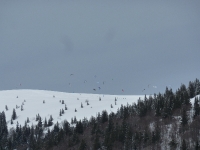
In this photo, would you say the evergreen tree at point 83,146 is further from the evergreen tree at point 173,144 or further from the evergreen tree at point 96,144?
the evergreen tree at point 173,144

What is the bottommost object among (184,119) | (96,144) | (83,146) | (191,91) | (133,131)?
(83,146)

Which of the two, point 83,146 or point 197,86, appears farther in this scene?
point 197,86

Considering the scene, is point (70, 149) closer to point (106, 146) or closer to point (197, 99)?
point (106, 146)

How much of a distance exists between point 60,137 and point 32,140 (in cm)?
2084

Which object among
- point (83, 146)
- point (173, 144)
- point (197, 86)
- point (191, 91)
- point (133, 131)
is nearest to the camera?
point (173, 144)

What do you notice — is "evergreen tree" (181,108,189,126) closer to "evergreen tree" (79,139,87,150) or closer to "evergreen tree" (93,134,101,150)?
"evergreen tree" (93,134,101,150)

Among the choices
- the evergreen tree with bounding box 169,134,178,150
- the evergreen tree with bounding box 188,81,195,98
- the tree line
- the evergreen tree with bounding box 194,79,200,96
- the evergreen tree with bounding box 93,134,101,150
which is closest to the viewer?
the evergreen tree with bounding box 169,134,178,150

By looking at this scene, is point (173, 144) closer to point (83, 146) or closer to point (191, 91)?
point (83, 146)

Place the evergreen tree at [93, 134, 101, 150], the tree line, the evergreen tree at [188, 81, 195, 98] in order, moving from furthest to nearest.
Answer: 1. the evergreen tree at [188, 81, 195, 98]
2. the evergreen tree at [93, 134, 101, 150]
3. the tree line

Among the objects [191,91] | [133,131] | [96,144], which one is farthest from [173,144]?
[191,91]

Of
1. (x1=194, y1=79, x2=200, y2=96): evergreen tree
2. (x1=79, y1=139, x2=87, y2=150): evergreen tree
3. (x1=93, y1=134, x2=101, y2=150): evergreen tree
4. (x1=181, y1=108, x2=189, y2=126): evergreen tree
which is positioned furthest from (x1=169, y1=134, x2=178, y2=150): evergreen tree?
(x1=194, y1=79, x2=200, y2=96): evergreen tree

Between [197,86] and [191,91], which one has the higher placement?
[197,86]

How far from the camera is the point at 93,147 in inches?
5576

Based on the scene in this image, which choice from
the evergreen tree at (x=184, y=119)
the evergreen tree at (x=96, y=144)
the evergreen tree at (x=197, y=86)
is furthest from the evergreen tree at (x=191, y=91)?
the evergreen tree at (x=96, y=144)
